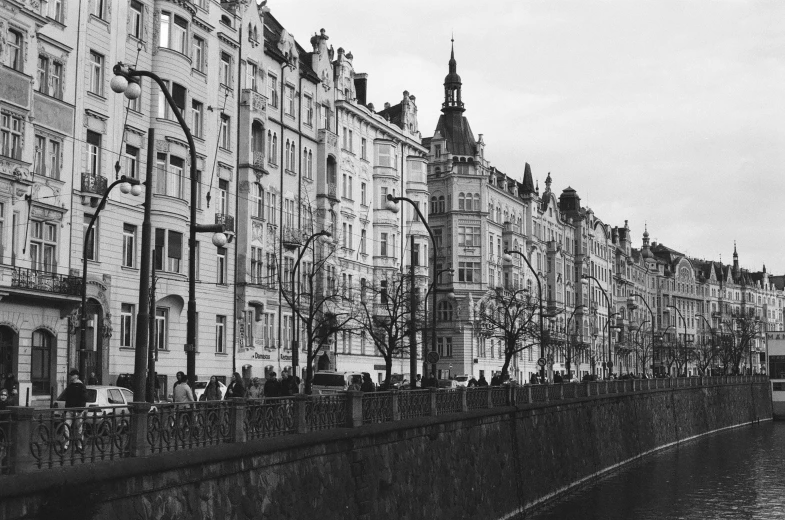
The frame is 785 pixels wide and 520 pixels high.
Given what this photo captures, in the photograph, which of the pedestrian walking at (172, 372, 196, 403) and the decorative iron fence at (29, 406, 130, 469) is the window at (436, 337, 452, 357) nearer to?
the pedestrian walking at (172, 372, 196, 403)

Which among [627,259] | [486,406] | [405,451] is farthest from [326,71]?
[627,259]

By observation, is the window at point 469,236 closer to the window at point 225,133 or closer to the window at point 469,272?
the window at point 469,272

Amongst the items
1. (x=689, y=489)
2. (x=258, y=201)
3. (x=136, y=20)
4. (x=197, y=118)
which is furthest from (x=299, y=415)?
(x=258, y=201)

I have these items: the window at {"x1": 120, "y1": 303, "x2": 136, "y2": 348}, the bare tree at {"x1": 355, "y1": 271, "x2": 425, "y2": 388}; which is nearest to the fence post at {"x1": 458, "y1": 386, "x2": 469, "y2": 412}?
the window at {"x1": 120, "y1": 303, "x2": 136, "y2": 348}

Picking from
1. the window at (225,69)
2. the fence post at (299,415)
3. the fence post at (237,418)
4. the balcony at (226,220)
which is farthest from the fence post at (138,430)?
the window at (225,69)

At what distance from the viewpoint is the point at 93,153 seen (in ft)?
136

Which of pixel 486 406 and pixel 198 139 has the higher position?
pixel 198 139

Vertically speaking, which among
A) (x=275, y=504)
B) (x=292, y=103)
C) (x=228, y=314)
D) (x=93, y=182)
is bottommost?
(x=275, y=504)

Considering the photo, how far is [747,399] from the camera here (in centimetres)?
9706

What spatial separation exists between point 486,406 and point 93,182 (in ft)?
54.6

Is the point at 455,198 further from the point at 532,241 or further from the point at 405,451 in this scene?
the point at 405,451

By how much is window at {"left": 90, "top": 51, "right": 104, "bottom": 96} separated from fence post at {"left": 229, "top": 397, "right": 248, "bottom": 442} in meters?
25.9

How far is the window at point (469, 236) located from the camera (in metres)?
91.9

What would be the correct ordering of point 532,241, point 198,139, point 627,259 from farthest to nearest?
point 627,259 → point 532,241 → point 198,139
